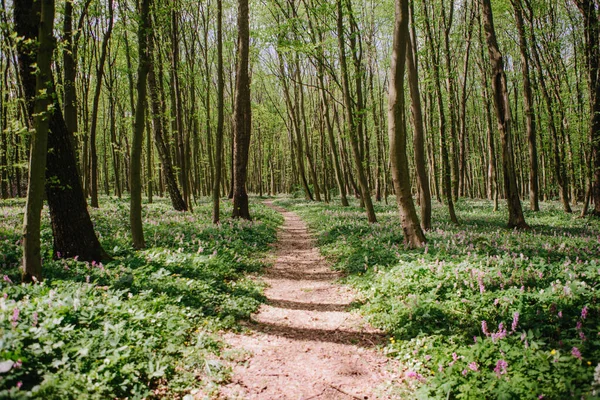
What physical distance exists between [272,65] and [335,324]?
28.5m

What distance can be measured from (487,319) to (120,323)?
4650mm

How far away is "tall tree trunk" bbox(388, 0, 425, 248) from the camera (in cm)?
826

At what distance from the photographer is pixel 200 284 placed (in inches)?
251

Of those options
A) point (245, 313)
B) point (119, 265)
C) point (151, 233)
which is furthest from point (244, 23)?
point (245, 313)

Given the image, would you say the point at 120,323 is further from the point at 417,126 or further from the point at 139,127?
the point at 417,126

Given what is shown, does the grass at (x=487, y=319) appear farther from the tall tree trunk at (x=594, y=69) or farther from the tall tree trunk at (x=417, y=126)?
the tall tree trunk at (x=594, y=69)

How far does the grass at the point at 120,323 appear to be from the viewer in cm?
312

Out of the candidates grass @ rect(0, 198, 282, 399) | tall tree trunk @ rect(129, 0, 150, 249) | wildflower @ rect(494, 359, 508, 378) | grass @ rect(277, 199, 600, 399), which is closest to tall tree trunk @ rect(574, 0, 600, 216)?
grass @ rect(277, 199, 600, 399)

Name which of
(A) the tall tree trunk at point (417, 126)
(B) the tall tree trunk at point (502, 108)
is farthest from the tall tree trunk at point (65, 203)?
(B) the tall tree trunk at point (502, 108)

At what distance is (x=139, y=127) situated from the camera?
8328 mm

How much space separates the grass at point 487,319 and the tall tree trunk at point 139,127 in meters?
5.55

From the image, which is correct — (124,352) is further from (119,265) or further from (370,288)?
(370,288)

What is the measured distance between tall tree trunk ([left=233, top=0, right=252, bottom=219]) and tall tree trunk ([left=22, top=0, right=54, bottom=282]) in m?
9.59

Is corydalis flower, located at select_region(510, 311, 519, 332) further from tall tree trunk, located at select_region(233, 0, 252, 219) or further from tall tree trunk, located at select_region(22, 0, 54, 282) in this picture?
tall tree trunk, located at select_region(233, 0, 252, 219)
